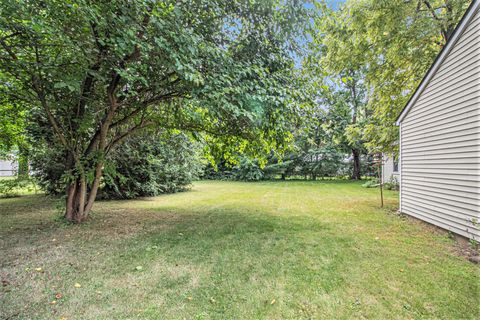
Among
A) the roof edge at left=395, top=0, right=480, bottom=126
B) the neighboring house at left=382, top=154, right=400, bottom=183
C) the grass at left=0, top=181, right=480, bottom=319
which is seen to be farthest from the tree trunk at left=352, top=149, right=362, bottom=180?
the grass at left=0, top=181, right=480, bottom=319

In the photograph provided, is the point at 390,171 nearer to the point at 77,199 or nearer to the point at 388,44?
the point at 388,44

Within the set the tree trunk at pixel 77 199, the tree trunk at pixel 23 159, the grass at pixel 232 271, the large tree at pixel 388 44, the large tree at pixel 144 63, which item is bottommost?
the grass at pixel 232 271

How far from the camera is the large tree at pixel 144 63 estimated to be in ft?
9.99

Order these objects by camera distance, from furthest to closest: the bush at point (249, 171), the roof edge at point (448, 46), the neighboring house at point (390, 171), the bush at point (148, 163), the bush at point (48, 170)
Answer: the bush at point (249, 171)
the neighboring house at point (390, 171)
the bush at point (148, 163)
the bush at point (48, 170)
the roof edge at point (448, 46)

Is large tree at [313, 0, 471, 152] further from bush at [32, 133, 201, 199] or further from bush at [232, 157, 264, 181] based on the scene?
bush at [232, 157, 264, 181]

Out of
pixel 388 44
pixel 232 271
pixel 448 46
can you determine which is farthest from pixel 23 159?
pixel 388 44

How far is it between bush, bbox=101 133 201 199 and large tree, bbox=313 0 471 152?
5.93 meters

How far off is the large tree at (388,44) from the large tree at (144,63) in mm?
2775

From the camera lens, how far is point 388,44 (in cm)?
722

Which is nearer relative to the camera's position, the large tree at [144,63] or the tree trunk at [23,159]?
the large tree at [144,63]

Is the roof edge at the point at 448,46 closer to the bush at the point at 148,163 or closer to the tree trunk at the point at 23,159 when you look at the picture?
the bush at the point at 148,163

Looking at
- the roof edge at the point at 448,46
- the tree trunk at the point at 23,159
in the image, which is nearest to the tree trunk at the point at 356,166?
the roof edge at the point at 448,46

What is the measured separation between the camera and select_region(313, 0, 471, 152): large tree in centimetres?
685

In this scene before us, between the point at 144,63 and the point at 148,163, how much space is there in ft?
18.8
